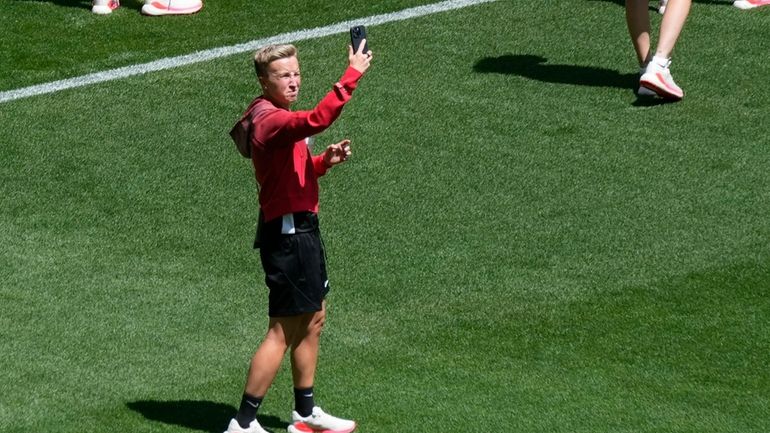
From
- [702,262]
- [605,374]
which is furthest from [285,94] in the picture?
[702,262]

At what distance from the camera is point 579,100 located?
431 inches

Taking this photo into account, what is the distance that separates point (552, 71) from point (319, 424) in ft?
17.2

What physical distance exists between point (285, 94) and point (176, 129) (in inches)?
166

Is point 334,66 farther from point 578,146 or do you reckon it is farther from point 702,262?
point 702,262

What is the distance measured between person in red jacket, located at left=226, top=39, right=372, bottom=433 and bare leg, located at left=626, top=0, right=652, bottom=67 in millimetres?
4648

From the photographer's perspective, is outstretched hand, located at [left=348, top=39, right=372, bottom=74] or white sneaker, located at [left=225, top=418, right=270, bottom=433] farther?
white sneaker, located at [left=225, top=418, right=270, bottom=433]

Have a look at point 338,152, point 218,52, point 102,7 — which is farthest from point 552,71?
point 338,152

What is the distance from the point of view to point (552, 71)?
450 inches

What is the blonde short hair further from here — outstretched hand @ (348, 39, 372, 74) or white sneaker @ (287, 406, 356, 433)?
white sneaker @ (287, 406, 356, 433)

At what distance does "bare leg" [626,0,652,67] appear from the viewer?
10.8 metres

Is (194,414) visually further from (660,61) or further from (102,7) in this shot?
(102,7)

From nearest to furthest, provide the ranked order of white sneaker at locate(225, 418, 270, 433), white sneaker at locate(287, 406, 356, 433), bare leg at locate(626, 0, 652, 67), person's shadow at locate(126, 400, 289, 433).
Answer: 1. white sneaker at locate(225, 418, 270, 433)
2. white sneaker at locate(287, 406, 356, 433)
3. person's shadow at locate(126, 400, 289, 433)
4. bare leg at locate(626, 0, 652, 67)

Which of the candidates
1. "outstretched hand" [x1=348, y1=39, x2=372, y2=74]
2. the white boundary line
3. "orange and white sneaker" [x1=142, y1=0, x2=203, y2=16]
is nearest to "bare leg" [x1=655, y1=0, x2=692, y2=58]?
the white boundary line

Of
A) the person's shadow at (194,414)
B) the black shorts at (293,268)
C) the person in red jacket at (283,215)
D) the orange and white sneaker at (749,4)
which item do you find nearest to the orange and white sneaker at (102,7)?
the orange and white sneaker at (749,4)
